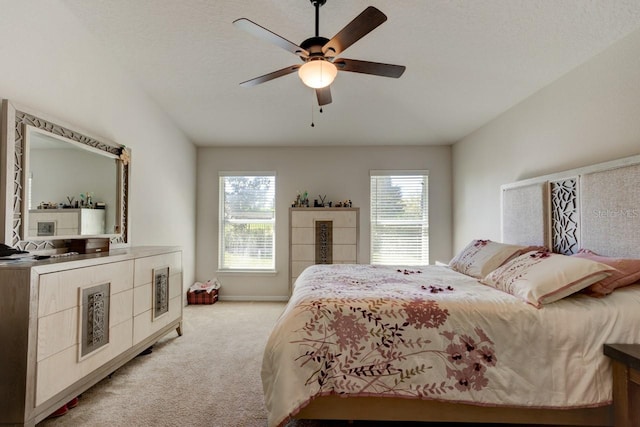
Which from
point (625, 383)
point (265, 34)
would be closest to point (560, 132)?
point (625, 383)

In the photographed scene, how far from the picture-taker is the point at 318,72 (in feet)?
6.31

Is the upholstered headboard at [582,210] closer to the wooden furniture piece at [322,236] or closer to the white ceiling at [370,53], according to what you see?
the white ceiling at [370,53]

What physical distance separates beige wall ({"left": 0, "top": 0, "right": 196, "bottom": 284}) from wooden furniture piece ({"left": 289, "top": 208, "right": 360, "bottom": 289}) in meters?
1.58

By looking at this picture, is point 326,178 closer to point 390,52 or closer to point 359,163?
point 359,163

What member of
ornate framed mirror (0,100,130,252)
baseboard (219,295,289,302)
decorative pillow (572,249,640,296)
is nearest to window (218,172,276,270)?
baseboard (219,295,289,302)

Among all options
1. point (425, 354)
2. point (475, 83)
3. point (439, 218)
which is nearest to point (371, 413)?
point (425, 354)

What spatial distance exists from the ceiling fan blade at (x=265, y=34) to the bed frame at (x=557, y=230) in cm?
198

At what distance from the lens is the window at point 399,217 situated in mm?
4809

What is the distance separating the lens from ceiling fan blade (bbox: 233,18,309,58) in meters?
1.71

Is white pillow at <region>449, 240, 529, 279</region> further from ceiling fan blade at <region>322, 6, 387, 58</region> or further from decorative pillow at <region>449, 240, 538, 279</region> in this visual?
ceiling fan blade at <region>322, 6, 387, 58</region>

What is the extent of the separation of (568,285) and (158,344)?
3.27 metres

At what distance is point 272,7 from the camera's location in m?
2.23

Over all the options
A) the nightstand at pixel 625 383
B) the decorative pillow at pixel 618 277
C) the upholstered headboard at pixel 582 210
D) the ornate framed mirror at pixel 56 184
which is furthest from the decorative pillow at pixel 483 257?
the ornate framed mirror at pixel 56 184

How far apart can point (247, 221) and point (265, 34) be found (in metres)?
3.41
